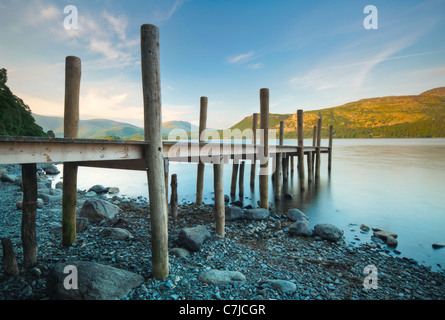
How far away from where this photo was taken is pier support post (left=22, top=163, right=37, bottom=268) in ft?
15.2

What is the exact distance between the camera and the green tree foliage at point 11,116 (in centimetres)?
2839

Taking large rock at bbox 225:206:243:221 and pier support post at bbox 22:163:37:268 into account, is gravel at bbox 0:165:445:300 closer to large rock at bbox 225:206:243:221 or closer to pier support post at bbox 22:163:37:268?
pier support post at bbox 22:163:37:268

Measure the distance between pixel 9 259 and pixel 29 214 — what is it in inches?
35.0

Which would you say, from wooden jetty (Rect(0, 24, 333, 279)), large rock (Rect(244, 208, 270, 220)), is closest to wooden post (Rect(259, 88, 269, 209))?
large rock (Rect(244, 208, 270, 220))

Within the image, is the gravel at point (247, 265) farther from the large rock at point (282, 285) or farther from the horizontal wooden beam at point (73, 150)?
the horizontal wooden beam at point (73, 150)

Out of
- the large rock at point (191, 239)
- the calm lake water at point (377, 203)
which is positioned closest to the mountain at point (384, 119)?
the calm lake water at point (377, 203)

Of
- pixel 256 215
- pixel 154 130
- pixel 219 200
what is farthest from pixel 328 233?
pixel 154 130

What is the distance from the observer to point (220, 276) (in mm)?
4598

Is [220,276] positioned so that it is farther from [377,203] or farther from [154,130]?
[377,203]

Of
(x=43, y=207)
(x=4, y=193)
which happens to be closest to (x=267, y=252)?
(x=43, y=207)

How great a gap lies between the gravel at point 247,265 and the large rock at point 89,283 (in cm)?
23
